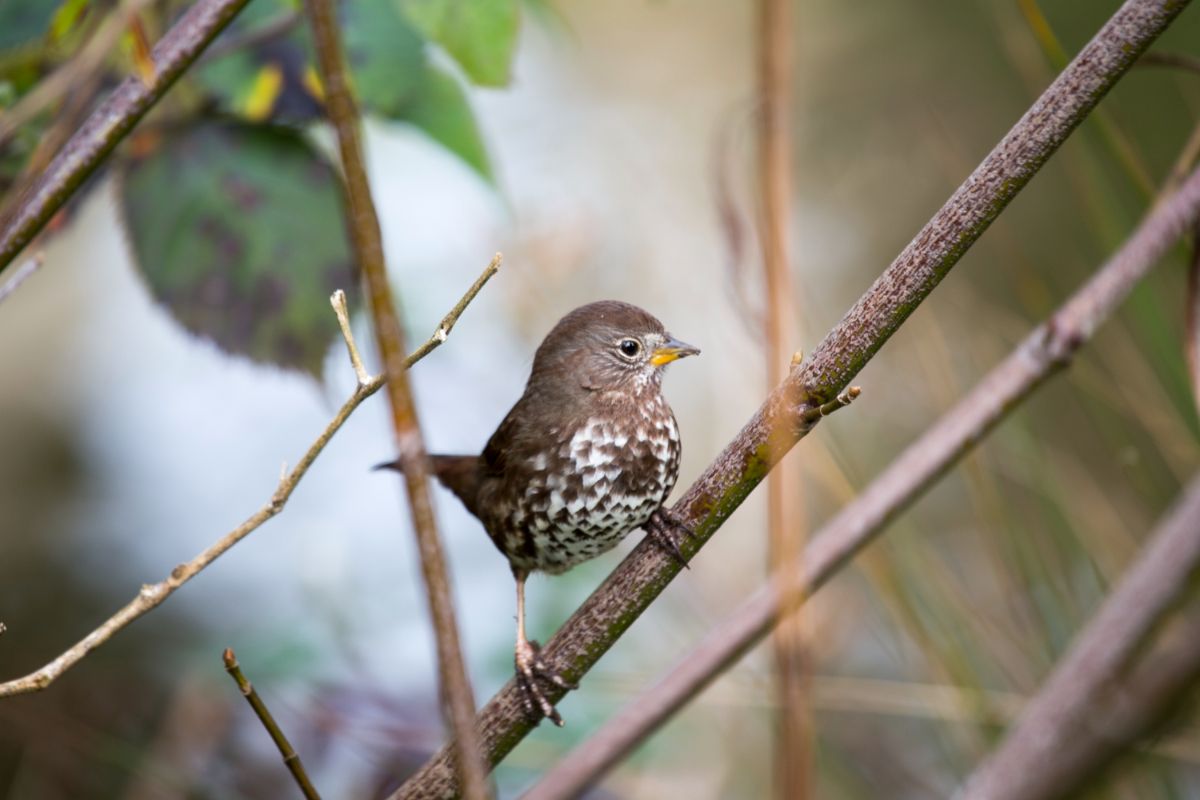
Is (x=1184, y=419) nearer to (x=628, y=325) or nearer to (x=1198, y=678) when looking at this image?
(x=628, y=325)

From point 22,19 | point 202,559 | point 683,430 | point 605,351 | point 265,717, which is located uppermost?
point 22,19

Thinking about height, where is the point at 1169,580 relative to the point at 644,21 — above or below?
below

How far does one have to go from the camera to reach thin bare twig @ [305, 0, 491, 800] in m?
0.74

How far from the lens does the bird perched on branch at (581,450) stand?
2080 mm

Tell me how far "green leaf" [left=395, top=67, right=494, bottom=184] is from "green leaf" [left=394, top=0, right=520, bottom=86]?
25cm

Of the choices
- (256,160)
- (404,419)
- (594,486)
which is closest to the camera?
(404,419)

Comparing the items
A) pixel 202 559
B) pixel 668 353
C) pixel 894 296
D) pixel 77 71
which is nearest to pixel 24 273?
pixel 77 71

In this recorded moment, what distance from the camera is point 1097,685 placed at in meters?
0.95

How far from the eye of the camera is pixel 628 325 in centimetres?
239

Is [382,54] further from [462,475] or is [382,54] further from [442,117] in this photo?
[462,475]

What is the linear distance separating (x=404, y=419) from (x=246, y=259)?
40.6 inches

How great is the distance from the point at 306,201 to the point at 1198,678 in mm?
1300

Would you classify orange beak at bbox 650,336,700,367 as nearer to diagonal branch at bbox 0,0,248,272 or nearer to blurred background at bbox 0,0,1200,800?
blurred background at bbox 0,0,1200,800

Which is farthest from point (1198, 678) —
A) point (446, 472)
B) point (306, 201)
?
point (446, 472)
